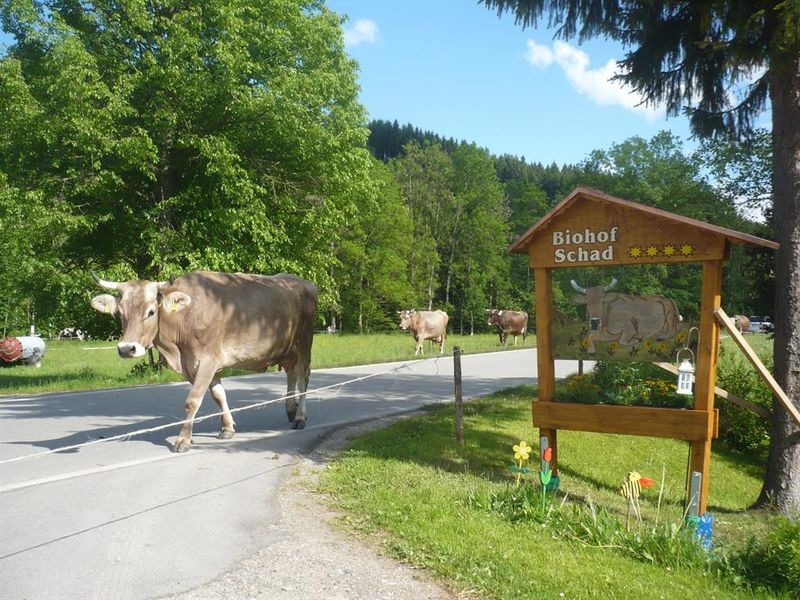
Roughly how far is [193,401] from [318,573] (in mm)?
4570

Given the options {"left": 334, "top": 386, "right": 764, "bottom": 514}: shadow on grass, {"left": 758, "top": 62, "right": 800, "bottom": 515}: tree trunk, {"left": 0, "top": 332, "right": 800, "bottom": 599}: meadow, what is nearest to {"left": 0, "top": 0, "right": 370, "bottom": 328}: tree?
{"left": 334, "top": 386, "right": 764, "bottom": 514}: shadow on grass

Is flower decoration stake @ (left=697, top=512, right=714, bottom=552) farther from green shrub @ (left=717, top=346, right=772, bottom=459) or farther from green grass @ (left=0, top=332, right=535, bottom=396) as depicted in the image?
green grass @ (left=0, top=332, right=535, bottom=396)

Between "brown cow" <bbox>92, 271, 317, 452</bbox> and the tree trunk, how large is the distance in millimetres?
6534

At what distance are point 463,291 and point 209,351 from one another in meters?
53.5

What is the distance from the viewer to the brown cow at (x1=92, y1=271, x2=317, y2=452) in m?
8.48

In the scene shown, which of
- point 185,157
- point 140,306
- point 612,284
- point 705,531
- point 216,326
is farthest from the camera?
point 185,157

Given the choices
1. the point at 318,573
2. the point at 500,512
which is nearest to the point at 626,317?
the point at 500,512

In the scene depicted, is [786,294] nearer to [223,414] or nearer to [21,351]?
A: [223,414]

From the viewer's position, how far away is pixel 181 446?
333 inches

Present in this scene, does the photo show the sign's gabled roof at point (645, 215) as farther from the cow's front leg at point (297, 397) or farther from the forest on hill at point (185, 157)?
the forest on hill at point (185, 157)

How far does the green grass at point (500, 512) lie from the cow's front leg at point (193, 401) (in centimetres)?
210

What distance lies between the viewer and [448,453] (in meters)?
8.53

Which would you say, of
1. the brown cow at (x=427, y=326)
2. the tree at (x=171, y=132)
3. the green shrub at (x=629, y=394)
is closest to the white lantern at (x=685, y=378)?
the green shrub at (x=629, y=394)

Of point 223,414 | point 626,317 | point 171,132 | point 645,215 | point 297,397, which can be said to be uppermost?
point 171,132
